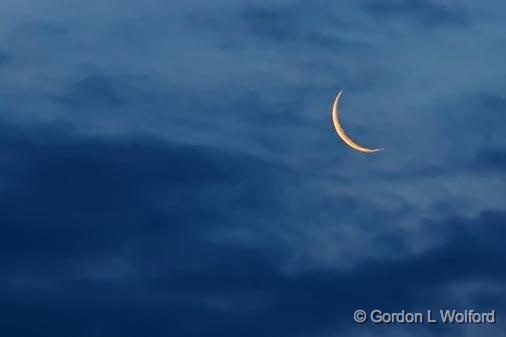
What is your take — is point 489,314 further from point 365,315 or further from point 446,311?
point 365,315

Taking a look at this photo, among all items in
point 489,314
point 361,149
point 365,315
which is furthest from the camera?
point 365,315

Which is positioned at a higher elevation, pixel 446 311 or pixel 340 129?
pixel 340 129

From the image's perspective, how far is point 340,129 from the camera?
154625 mm

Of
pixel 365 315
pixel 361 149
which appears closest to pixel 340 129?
pixel 361 149

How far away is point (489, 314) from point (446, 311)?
9.22m

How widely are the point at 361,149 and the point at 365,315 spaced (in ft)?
122

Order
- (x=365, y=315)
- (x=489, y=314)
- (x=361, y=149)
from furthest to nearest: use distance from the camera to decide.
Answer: (x=365, y=315), (x=489, y=314), (x=361, y=149)

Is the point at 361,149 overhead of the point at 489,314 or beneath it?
overhead

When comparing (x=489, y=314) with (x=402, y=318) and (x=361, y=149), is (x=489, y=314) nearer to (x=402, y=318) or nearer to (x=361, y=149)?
(x=402, y=318)

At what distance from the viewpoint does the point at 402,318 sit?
552 ft

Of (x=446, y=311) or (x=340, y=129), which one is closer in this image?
(x=340, y=129)

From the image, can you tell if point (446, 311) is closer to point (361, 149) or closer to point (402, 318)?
point (402, 318)

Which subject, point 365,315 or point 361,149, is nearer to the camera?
point 361,149

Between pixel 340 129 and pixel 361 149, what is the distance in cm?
698
